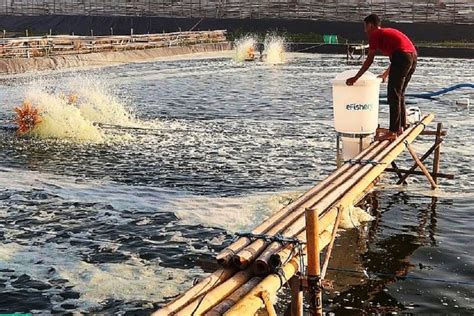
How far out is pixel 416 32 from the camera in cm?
4731

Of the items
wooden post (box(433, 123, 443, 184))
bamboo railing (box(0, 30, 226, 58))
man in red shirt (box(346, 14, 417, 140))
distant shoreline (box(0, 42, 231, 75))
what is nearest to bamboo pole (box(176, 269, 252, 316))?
man in red shirt (box(346, 14, 417, 140))

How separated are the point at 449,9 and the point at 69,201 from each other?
45.8 m

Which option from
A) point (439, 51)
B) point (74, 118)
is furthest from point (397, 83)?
point (439, 51)

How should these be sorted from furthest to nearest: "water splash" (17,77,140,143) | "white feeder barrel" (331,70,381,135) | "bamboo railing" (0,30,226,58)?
1. "bamboo railing" (0,30,226,58)
2. "water splash" (17,77,140,143)
3. "white feeder barrel" (331,70,381,135)

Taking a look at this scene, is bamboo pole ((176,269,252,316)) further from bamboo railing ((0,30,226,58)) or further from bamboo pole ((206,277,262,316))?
bamboo railing ((0,30,226,58))

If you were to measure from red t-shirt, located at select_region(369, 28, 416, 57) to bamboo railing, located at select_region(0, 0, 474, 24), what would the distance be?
4193 cm

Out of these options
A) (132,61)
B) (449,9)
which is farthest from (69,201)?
(449,9)

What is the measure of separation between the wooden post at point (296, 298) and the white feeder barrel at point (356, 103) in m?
4.46

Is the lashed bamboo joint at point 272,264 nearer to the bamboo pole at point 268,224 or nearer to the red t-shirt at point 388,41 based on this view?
the bamboo pole at point 268,224

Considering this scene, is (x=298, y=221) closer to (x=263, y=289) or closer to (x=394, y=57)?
(x=263, y=289)

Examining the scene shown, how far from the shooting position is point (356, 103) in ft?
29.7

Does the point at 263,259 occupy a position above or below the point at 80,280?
above

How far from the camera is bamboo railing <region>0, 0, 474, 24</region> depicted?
166 ft

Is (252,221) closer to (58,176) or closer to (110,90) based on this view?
(58,176)
